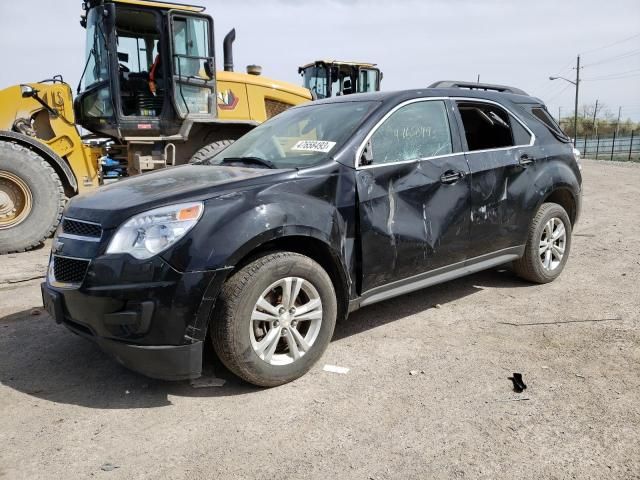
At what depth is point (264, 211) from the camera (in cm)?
294

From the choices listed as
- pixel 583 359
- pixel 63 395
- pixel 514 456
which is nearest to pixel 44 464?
pixel 63 395

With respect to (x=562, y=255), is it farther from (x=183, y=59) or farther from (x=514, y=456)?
(x=183, y=59)

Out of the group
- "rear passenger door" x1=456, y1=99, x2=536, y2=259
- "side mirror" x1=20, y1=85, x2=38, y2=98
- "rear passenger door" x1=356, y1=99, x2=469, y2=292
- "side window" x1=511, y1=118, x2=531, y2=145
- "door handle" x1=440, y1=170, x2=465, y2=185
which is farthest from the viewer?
"side mirror" x1=20, y1=85, x2=38, y2=98

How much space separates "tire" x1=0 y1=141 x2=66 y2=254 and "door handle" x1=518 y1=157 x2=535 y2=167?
5581 mm

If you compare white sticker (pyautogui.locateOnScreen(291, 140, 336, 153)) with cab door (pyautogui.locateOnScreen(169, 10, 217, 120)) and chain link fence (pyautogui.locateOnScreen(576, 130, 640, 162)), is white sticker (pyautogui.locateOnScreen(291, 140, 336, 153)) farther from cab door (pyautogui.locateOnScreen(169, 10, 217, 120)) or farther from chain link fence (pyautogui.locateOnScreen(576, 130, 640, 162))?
chain link fence (pyautogui.locateOnScreen(576, 130, 640, 162))

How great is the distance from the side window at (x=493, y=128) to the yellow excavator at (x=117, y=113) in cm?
349

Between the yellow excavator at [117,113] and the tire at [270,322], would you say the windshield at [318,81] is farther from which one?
the tire at [270,322]

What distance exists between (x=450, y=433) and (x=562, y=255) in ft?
10.4

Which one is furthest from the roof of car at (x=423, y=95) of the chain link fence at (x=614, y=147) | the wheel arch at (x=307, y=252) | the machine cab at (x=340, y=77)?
the chain link fence at (x=614, y=147)

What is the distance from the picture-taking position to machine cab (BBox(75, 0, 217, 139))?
734 centimetres

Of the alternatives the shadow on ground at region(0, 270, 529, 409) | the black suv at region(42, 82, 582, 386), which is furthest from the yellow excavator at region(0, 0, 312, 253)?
the black suv at region(42, 82, 582, 386)

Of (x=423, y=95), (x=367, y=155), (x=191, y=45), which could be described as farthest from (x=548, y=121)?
(x=191, y=45)

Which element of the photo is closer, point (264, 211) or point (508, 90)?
point (264, 211)

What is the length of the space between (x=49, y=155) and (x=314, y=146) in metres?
4.78
